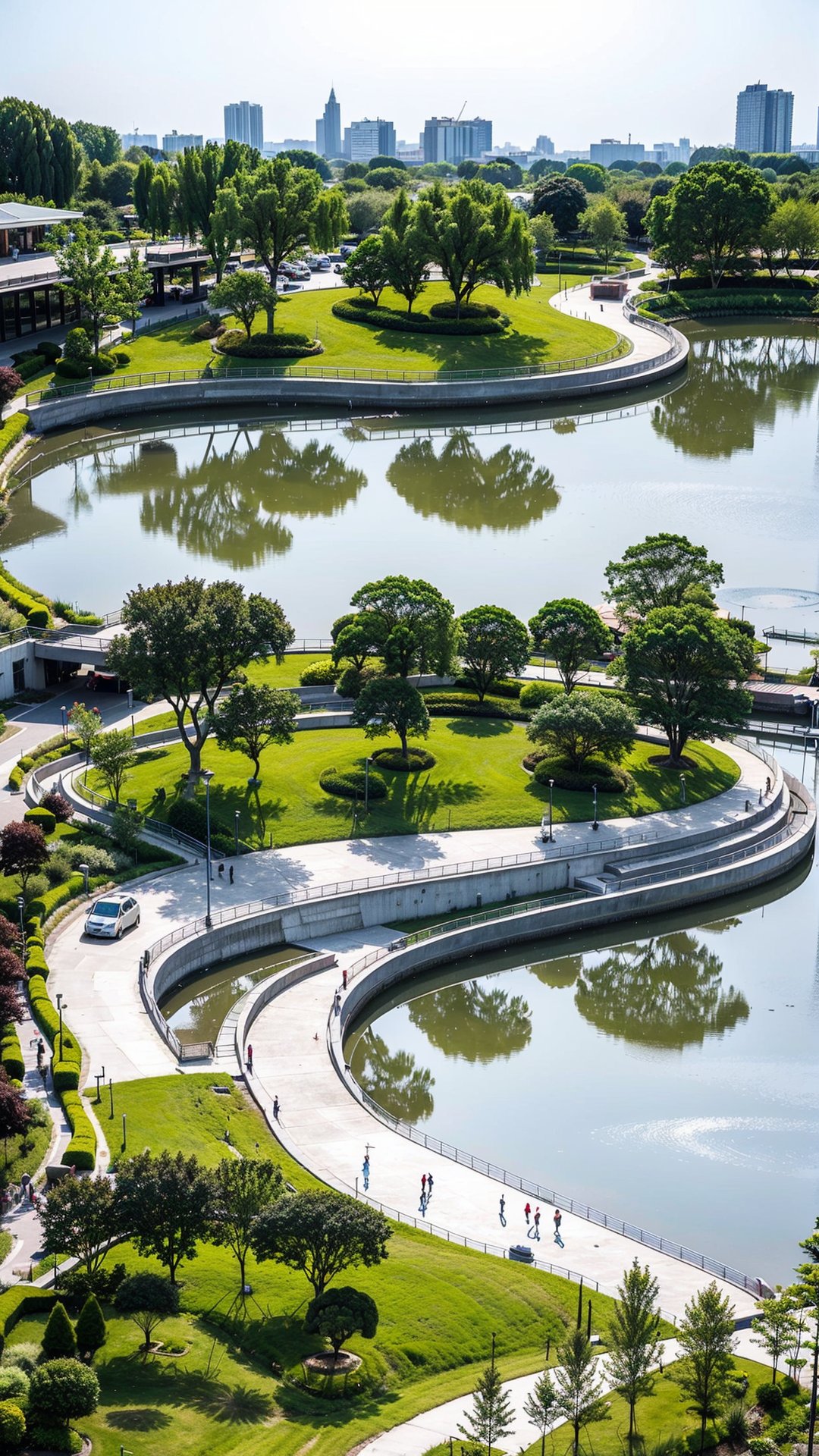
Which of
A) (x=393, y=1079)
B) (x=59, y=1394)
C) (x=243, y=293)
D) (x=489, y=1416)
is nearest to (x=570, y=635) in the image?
(x=393, y=1079)

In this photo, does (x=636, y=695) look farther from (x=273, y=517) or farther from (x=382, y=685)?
(x=273, y=517)

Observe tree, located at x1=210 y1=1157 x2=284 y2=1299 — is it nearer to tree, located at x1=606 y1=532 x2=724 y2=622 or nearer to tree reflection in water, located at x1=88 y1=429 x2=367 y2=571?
tree, located at x1=606 y1=532 x2=724 y2=622

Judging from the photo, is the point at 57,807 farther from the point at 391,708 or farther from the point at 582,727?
the point at 582,727

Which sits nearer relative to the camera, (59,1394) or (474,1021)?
(59,1394)

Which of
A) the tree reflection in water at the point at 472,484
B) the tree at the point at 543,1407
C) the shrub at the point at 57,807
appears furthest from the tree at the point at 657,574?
the tree at the point at 543,1407

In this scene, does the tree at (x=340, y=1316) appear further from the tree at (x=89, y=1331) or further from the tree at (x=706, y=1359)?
the tree at (x=706, y=1359)

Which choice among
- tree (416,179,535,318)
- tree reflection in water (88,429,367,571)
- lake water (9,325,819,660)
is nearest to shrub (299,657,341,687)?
lake water (9,325,819,660)

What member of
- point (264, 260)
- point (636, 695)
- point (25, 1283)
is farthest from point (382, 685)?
point (264, 260)
